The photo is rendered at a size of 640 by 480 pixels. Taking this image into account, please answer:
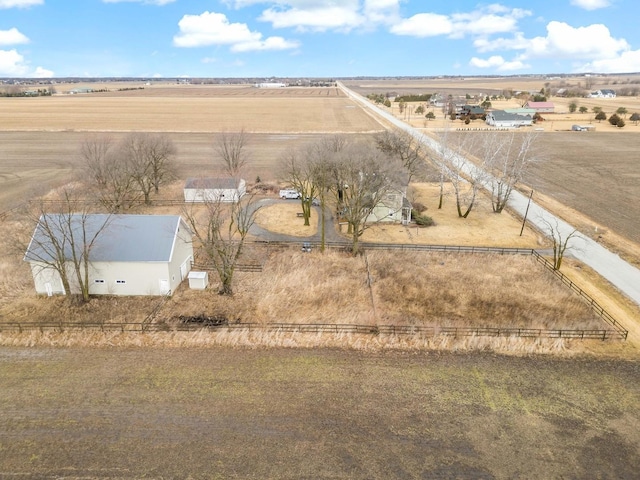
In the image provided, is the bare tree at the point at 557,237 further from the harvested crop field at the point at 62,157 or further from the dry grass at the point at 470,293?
the harvested crop field at the point at 62,157

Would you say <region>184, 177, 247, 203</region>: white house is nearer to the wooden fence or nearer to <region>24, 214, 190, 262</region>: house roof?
<region>24, 214, 190, 262</region>: house roof

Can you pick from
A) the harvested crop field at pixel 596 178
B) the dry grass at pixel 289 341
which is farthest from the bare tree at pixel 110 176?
the harvested crop field at pixel 596 178

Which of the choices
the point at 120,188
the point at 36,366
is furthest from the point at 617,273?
the point at 120,188

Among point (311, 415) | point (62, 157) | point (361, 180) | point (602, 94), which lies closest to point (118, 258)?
point (311, 415)

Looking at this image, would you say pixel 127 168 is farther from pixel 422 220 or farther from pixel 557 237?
pixel 557 237

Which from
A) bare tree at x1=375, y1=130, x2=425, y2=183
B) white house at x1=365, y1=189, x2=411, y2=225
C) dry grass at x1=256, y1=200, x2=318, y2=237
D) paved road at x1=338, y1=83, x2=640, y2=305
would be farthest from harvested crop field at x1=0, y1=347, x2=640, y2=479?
bare tree at x1=375, y1=130, x2=425, y2=183

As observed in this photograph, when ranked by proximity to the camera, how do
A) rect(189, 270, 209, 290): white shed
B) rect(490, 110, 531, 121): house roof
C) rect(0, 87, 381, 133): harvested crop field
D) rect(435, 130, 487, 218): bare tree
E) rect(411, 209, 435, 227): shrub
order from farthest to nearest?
rect(490, 110, 531, 121): house roof < rect(0, 87, 381, 133): harvested crop field < rect(435, 130, 487, 218): bare tree < rect(411, 209, 435, 227): shrub < rect(189, 270, 209, 290): white shed
